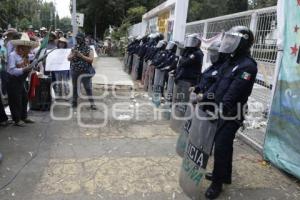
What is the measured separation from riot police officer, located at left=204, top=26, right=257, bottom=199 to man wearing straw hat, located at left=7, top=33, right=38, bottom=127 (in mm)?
3665

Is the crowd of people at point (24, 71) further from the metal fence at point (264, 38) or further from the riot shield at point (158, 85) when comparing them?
the metal fence at point (264, 38)

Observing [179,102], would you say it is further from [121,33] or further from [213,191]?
[121,33]

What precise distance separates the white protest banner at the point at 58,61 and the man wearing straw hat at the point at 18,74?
213 centimetres

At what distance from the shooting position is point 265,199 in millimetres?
4301

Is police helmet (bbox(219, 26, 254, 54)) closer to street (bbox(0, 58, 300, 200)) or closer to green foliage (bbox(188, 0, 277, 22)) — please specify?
street (bbox(0, 58, 300, 200))

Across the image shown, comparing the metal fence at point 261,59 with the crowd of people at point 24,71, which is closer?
the metal fence at point 261,59

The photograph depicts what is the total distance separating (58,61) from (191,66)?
12.8ft

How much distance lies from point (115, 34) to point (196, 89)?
23361mm

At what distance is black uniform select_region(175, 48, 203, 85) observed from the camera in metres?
6.40

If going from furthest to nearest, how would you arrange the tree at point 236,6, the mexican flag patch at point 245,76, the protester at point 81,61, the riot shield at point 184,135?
the tree at point 236,6
the protester at point 81,61
the riot shield at point 184,135
the mexican flag patch at point 245,76

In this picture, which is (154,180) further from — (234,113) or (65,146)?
(65,146)

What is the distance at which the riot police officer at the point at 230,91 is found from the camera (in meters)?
3.87

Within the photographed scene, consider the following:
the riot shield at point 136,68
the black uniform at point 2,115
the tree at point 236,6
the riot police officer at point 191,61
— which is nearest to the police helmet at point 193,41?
the riot police officer at point 191,61

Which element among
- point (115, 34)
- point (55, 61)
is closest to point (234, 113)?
point (55, 61)
